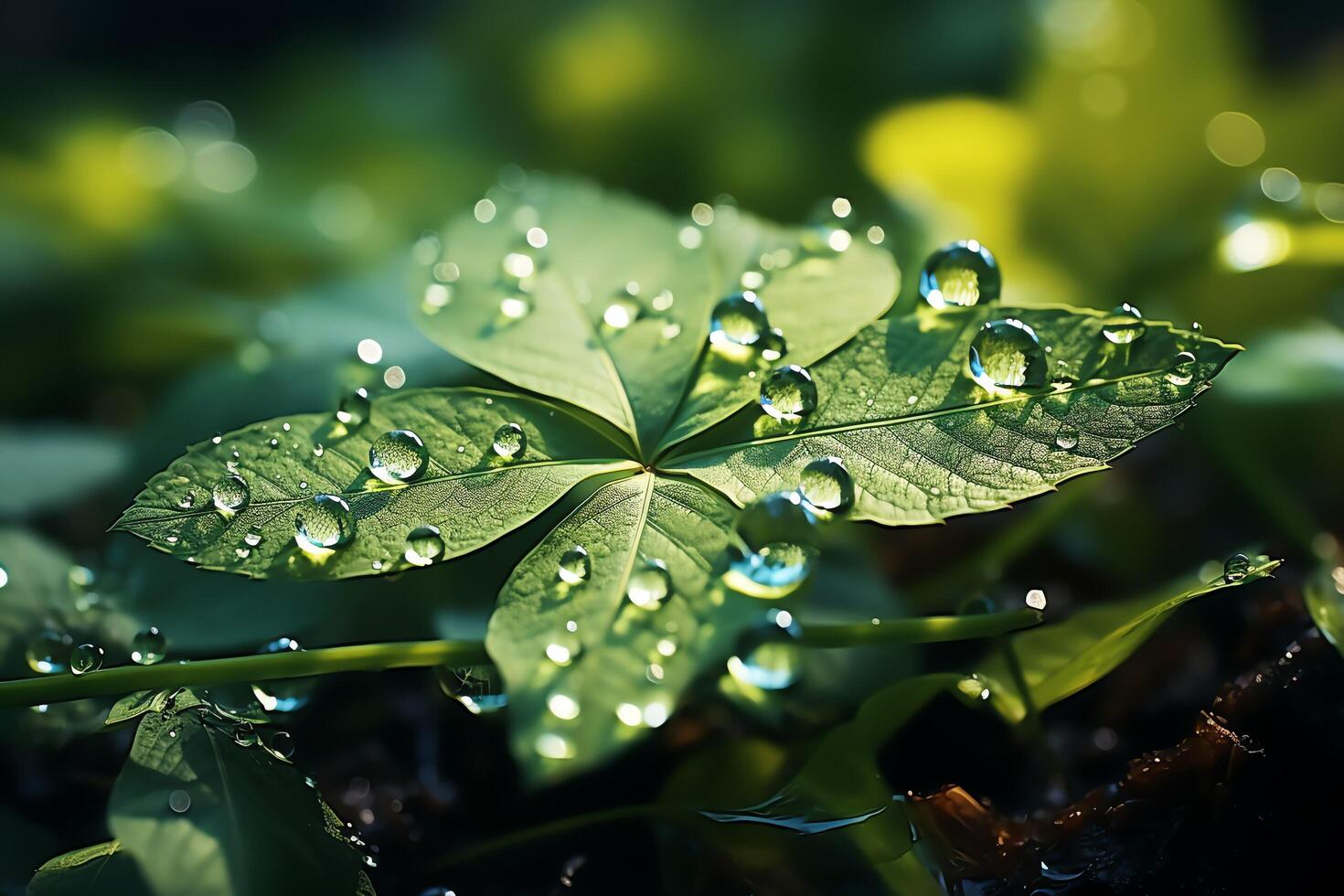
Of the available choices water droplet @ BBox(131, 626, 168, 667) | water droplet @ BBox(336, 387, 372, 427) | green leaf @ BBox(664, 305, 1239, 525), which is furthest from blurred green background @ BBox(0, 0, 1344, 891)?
green leaf @ BBox(664, 305, 1239, 525)

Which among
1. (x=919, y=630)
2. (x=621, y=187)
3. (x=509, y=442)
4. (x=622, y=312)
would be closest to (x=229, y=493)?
(x=509, y=442)

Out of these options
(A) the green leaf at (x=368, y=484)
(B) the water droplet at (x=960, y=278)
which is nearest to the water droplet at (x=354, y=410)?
(A) the green leaf at (x=368, y=484)

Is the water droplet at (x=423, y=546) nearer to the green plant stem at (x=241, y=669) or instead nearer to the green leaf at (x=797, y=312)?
the green plant stem at (x=241, y=669)

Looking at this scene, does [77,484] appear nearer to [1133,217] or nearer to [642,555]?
[642,555]

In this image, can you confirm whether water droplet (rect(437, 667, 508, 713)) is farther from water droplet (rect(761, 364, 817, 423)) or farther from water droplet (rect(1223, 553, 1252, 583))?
water droplet (rect(1223, 553, 1252, 583))

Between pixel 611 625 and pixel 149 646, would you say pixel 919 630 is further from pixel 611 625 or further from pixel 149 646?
pixel 149 646

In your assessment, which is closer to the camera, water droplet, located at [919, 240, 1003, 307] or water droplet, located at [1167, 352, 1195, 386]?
water droplet, located at [1167, 352, 1195, 386]

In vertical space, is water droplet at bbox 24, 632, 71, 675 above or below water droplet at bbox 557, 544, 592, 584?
below
